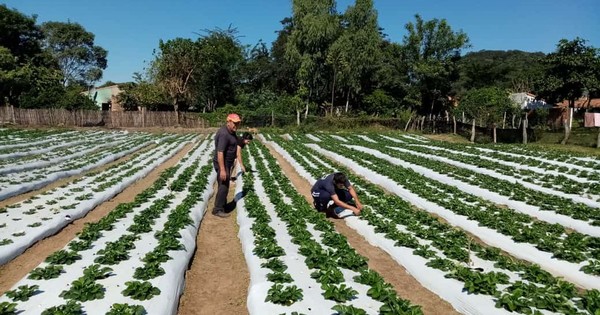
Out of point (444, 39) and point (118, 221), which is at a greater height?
point (444, 39)

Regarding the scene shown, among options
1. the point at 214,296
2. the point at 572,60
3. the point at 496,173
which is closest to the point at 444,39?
the point at 572,60

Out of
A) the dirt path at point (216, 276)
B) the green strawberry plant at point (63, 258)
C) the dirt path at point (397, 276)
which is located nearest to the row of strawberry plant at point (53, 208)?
the green strawberry plant at point (63, 258)

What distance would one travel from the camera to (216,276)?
21.2 ft

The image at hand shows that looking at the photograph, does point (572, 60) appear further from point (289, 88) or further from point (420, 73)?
point (289, 88)

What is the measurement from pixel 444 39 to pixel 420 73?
5164 mm

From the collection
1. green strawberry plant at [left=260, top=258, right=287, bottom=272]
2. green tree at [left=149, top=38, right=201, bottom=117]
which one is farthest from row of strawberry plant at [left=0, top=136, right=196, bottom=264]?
green tree at [left=149, top=38, right=201, bottom=117]

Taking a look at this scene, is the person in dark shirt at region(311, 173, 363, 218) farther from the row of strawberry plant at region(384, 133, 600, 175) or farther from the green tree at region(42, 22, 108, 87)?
the green tree at region(42, 22, 108, 87)

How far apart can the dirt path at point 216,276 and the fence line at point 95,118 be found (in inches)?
1373

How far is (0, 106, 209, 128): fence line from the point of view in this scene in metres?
36.3

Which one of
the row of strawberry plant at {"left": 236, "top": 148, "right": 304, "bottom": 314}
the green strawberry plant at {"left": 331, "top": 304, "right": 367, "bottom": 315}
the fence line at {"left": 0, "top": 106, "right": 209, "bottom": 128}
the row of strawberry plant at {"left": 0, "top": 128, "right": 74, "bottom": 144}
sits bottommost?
the row of strawberry plant at {"left": 236, "top": 148, "right": 304, "bottom": 314}

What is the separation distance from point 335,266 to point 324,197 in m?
3.66

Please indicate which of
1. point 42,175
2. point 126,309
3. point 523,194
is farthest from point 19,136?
point 523,194

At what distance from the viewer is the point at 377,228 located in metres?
7.96

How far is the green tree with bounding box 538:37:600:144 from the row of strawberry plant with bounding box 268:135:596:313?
904 inches
